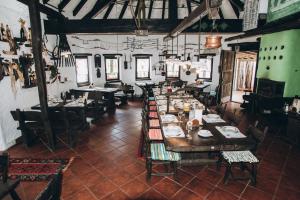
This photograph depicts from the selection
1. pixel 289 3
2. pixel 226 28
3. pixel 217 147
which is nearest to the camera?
pixel 217 147

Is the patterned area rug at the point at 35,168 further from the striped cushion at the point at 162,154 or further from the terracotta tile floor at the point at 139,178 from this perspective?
the striped cushion at the point at 162,154

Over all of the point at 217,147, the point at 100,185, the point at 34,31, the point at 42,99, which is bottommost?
the point at 100,185

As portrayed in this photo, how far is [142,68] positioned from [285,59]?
6.55 meters

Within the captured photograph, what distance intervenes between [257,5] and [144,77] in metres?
6.72

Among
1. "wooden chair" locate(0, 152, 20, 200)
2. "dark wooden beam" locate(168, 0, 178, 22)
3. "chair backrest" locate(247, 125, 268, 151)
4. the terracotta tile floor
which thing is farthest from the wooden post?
"chair backrest" locate(247, 125, 268, 151)

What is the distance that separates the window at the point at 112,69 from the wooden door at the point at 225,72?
527 centimetres

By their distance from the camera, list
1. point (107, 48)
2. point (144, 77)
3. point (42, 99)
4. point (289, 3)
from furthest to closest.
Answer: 1. point (144, 77)
2. point (107, 48)
3. point (42, 99)
4. point (289, 3)

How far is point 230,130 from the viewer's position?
330cm

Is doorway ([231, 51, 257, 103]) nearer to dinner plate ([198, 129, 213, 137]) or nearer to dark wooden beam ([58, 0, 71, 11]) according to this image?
dark wooden beam ([58, 0, 71, 11])

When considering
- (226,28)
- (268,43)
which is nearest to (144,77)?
(226,28)

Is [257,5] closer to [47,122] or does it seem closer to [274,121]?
[274,121]

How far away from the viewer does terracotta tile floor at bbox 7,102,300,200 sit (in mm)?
3127

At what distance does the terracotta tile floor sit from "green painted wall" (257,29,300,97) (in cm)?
236

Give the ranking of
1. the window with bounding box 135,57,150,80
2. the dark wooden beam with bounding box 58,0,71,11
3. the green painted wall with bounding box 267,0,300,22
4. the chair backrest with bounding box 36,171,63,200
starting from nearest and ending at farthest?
the chair backrest with bounding box 36,171,63,200
the green painted wall with bounding box 267,0,300,22
the dark wooden beam with bounding box 58,0,71,11
the window with bounding box 135,57,150,80
